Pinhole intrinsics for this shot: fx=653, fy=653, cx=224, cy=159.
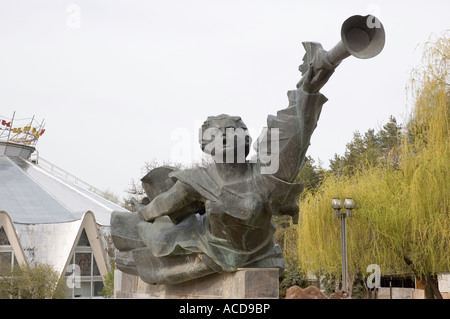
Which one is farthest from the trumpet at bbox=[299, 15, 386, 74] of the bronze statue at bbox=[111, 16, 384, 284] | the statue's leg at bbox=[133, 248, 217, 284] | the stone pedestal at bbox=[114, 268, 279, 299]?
the statue's leg at bbox=[133, 248, 217, 284]

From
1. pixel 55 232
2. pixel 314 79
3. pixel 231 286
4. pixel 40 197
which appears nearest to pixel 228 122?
pixel 314 79

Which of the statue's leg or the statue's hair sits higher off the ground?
the statue's hair

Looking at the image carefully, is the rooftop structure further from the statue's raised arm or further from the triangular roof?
the statue's raised arm

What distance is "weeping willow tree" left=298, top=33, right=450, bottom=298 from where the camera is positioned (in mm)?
13703

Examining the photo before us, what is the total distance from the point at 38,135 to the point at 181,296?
29.2m

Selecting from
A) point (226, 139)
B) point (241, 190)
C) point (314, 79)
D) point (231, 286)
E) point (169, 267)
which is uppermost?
point (314, 79)

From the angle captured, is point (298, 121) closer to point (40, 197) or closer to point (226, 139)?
point (226, 139)

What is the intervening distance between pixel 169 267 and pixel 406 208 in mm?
10327

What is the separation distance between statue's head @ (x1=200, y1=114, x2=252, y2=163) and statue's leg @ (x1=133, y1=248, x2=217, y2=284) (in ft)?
2.68

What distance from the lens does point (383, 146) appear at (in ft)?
115

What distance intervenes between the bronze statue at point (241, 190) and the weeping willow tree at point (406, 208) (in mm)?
9434

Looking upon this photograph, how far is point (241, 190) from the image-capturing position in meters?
4.91
